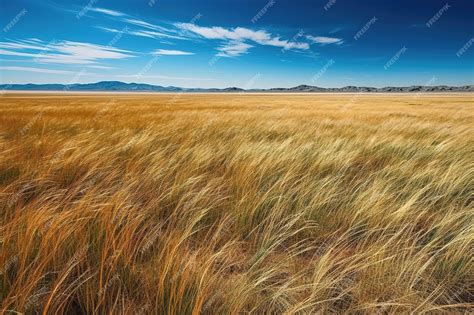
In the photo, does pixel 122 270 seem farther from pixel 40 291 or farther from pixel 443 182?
pixel 443 182

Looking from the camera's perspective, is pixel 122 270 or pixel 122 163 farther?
pixel 122 163

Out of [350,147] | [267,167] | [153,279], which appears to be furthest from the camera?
[350,147]

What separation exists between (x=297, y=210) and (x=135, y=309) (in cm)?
141

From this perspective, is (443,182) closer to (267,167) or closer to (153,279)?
(267,167)

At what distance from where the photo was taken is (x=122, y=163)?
3535 millimetres

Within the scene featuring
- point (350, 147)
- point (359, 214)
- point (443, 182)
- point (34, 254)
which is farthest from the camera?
point (350, 147)

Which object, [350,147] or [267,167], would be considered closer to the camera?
[267,167]

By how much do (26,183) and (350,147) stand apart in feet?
13.8

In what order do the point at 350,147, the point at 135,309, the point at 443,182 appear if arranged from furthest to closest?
the point at 350,147 → the point at 443,182 → the point at 135,309

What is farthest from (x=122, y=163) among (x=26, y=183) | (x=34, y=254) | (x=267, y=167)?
(x=34, y=254)

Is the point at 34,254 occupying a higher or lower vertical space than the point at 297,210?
higher

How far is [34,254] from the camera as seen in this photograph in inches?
57.1

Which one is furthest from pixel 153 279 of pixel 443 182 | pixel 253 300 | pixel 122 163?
pixel 443 182

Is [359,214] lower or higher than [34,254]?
lower
